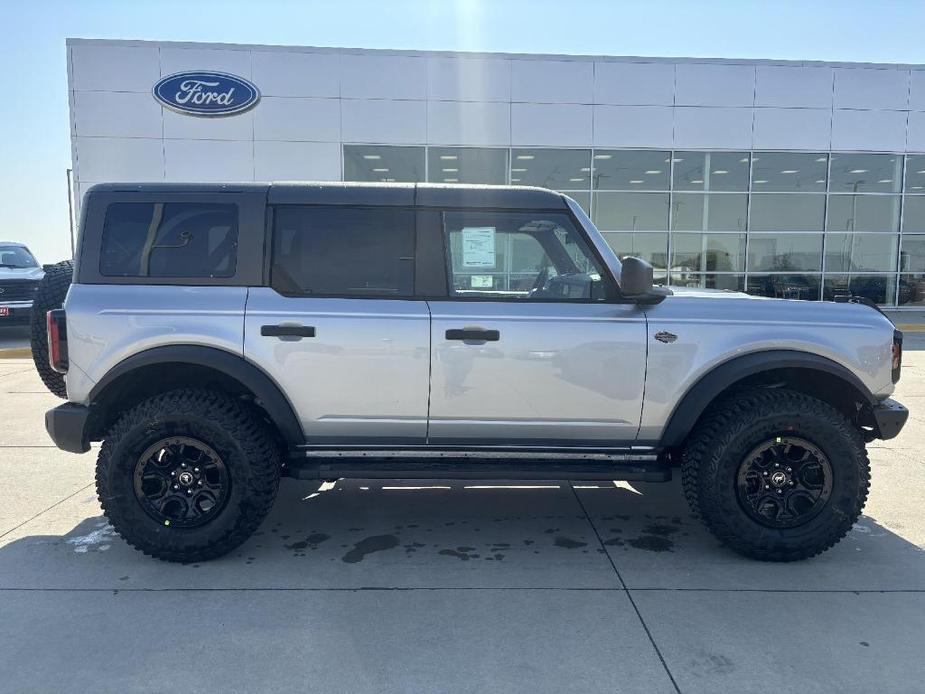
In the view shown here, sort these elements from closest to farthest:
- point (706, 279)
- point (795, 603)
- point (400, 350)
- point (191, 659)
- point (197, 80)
Result: point (191, 659) < point (795, 603) < point (400, 350) < point (197, 80) < point (706, 279)

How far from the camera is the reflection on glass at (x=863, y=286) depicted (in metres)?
17.5

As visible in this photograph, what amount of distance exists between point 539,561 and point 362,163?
12887mm

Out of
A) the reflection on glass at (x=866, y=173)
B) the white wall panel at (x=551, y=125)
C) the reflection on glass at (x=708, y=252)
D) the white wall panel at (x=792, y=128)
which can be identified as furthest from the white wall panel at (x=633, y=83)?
the reflection on glass at (x=866, y=173)

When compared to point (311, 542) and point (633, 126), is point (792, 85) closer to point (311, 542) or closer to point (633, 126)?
point (633, 126)

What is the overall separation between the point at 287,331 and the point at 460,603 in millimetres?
1624

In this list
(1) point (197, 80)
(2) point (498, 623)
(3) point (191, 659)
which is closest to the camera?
(3) point (191, 659)

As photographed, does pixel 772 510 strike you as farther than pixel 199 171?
No

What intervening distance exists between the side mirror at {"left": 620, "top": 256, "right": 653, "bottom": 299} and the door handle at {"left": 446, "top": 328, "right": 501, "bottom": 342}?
713mm

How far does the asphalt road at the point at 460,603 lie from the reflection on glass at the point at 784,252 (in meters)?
13.9

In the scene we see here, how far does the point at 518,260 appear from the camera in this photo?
3.67m

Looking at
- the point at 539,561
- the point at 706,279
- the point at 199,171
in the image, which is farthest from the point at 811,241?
the point at 539,561

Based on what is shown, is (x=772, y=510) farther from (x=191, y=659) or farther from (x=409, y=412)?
(x=191, y=659)

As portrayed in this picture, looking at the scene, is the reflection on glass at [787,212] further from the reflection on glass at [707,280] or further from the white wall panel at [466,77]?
the white wall panel at [466,77]

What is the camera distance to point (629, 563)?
3445 millimetres
